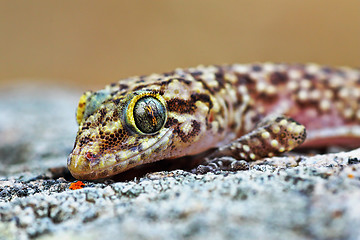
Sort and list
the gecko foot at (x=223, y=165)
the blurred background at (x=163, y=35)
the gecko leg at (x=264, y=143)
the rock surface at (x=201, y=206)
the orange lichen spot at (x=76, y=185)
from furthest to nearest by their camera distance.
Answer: the blurred background at (x=163, y=35) < the gecko leg at (x=264, y=143) < the gecko foot at (x=223, y=165) < the orange lichen spot at (x=76, y=185) < the rock surface at (x=201, y=206)

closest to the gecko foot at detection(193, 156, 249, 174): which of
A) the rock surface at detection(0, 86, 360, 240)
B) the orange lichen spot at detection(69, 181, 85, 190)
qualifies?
the rock surface at detection(0, 86, 360, 240)

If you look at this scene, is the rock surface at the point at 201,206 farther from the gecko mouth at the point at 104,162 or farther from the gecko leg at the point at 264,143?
the gecko leg at the point at 264,143

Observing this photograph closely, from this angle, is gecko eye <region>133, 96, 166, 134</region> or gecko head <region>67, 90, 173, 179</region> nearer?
gecko head <region>67, 90, 173, 179</region>

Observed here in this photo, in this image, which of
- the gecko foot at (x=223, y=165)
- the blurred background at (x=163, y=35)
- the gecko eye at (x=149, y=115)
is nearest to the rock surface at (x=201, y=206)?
the gecko foot at (x=223, y=165)

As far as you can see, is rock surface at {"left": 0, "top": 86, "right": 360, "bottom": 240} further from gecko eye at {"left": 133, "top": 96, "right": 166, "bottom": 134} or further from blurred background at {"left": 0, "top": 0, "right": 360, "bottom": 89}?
blurred background at {"left": 0, "top": 0, "right": 360, "bottom": 89}

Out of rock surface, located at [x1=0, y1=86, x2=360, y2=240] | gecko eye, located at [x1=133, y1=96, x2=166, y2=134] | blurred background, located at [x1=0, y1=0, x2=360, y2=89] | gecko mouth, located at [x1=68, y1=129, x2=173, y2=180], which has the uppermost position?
blurred background, located at [x1=0, y1=0, x2=360, y2=89]

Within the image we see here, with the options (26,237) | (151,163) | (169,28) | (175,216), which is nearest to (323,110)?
(151,163)
